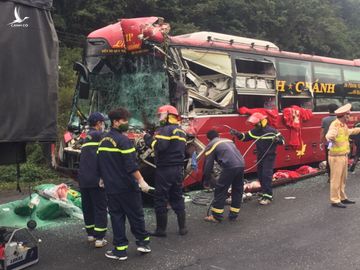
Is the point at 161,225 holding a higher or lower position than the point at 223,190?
lower

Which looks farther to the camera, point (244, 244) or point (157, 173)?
point (157, 173)

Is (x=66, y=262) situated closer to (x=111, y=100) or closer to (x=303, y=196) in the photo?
(x=111, y=100)

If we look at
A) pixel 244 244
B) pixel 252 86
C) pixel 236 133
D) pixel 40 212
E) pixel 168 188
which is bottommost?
pixel 244 244

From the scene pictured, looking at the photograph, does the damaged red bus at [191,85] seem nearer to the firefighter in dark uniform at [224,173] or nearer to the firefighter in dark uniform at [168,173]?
the firefighter in dark uniform at [224,173]

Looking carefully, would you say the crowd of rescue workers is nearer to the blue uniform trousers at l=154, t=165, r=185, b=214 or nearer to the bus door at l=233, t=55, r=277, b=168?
the blue uniform trousers at l=154, t=165, r=185, b=214

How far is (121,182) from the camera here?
17.9 ft

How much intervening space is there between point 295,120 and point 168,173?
5.27 m

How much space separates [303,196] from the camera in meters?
8.89

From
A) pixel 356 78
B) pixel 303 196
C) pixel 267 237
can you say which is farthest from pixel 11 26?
pixel 356 78

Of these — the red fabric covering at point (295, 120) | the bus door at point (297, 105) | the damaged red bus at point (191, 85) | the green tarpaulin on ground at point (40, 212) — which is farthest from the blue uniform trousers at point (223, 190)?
the red fabric covering at point (295, 120)

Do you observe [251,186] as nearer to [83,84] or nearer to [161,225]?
[161,225]

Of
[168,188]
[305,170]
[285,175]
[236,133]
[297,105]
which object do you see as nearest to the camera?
[168,188]

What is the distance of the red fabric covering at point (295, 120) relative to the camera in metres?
10.6

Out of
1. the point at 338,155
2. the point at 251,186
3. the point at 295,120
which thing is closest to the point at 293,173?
the point at 295,120
